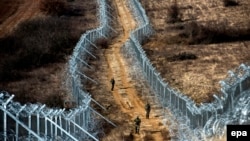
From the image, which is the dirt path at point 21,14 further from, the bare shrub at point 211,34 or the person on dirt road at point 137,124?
the person on dirt road at point 137,124

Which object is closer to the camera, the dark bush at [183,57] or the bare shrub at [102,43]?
the dark bush at [183,57]

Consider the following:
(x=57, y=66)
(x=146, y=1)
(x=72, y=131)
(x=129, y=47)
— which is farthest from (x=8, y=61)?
(x=146, y=1)

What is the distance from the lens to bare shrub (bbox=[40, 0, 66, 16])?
64.5 m

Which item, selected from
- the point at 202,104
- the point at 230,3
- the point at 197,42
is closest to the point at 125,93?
the point at 202,104

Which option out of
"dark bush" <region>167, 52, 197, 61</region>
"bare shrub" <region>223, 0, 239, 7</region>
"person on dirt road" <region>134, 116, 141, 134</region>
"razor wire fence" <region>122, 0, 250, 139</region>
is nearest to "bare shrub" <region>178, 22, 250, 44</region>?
"dark bush" <region>167, 52, 197, 61</region>

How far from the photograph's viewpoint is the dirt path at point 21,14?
195 ft

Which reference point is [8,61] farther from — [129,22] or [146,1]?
[146,1]

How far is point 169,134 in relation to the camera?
26062 mm

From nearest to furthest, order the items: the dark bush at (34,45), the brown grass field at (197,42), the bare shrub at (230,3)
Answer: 1. the brown grass field at (197,42)
2. the dark bush at (34,45)
3. the bare shrub at (230,3)

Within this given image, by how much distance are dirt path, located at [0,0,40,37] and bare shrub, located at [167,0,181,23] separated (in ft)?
47.5

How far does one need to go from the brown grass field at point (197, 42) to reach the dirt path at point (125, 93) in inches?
90.1

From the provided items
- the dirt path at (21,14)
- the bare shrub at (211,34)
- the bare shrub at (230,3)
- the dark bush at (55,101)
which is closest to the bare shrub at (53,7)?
the dirt path at (21,14)

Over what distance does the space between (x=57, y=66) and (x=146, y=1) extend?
2964cm

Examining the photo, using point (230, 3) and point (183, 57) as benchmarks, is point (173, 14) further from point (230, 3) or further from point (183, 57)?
point (183, 57)
